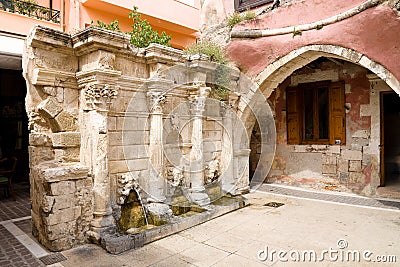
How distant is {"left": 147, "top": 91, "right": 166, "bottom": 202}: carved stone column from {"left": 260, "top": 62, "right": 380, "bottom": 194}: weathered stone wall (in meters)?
4.52

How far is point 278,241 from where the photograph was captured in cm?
398

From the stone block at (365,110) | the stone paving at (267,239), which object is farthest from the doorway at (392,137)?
the stone paving at (267,239)

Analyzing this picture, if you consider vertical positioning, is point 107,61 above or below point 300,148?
above

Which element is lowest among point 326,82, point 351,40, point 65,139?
point 65,139

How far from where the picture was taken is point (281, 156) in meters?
8.13

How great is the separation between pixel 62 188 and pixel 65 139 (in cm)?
68

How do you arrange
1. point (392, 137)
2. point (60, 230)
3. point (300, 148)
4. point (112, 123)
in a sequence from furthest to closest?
point (392, 137)
point (300, 148)
point (112, 123)
point (60, 230)

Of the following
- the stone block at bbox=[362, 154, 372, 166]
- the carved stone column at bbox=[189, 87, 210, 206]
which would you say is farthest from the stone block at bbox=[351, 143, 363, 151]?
the carved stone column at bbox=[189, 87, 210, 206]

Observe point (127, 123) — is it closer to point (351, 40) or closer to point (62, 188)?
point (62, 188)

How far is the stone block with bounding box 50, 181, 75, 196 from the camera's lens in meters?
3.56

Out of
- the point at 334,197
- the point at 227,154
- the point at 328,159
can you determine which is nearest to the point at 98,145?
the point at 227,154

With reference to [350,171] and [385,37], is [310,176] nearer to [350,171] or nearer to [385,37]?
[350,171]

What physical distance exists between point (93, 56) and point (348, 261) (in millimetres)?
4218

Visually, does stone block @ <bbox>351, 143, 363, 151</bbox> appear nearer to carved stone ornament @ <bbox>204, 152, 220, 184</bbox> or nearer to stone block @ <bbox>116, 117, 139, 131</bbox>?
carved stone ornament @ <bbox>204, 152, 220, 184</bbox>
